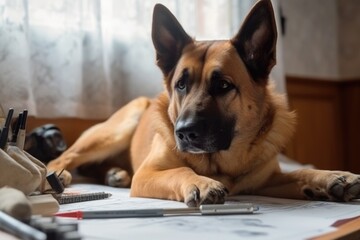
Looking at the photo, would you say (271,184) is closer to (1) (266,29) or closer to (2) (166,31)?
(1) (266,29)

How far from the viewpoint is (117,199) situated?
4.59ft

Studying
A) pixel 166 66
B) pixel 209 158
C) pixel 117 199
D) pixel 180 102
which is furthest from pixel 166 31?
pixel 117 199

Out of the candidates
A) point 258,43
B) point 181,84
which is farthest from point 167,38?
point 258,43

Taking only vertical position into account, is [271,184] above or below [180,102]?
below

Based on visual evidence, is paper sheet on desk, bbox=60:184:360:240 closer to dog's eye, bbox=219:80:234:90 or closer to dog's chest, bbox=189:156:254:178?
dog's chest, bbox=189:156:254:178

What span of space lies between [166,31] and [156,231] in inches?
31.5

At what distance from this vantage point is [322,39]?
3.28 metres

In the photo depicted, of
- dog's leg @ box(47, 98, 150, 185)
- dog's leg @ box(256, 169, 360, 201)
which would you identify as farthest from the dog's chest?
dog's leg @ box(47, 98, 150, 185)

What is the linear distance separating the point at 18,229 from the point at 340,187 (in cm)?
84

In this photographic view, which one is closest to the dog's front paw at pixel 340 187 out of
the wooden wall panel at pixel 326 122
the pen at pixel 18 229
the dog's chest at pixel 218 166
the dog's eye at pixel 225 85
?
the dog's chest at pixel 218 166

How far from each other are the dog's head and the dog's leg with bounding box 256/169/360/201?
168mm

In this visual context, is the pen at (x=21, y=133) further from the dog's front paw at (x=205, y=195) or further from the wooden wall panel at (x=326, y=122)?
the wooden wall panel at (x=326, y=122)

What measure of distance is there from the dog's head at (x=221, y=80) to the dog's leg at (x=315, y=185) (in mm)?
168

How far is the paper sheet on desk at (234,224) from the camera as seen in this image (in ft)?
2.87
